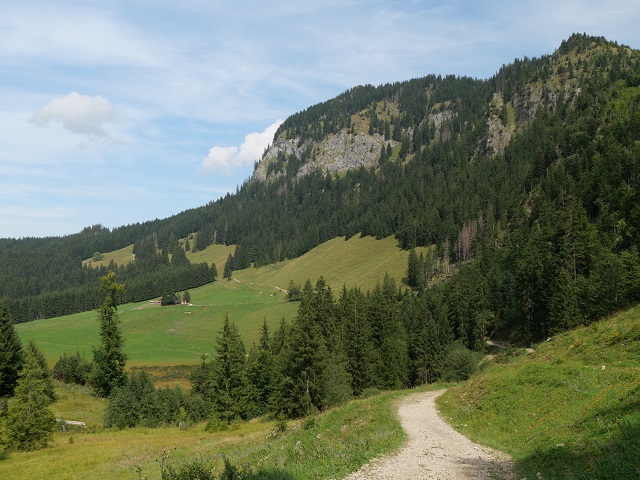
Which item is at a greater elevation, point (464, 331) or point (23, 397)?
point (23, 397)

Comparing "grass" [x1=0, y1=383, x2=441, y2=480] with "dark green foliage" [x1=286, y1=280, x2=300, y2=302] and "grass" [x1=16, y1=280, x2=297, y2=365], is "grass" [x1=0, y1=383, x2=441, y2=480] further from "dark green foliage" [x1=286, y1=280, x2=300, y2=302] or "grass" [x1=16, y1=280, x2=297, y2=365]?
"dark green foliage" [x1=286, y1=280, x2=300, y2=302]

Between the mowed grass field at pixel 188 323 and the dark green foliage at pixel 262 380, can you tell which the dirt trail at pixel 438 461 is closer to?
the dark green foliage at pixel 262 380

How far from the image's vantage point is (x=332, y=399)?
160ft

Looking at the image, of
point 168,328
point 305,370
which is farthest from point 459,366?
point 168,328

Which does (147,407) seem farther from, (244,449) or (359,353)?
(244,449)

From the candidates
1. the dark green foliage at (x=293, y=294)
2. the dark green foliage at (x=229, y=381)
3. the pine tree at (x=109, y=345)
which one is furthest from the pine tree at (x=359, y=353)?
the dark green foliage at (x=293, y=294)

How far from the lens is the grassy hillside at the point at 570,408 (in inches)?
479

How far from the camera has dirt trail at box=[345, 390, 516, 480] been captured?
13641 millimetres

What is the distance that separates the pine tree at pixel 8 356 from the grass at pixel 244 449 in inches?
813

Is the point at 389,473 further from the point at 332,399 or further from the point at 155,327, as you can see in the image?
the point at 155,327

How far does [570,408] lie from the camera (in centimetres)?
1895

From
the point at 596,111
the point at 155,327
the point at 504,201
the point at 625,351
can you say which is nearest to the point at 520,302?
the point at 625,351

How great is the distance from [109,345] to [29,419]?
907 inches

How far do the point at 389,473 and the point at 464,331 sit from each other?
76.6 meters
